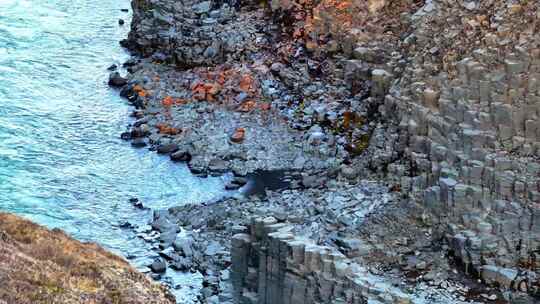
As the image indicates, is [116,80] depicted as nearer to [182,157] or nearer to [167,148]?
[167,148]

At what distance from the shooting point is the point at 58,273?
24406 mm

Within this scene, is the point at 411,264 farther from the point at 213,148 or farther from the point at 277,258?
the point at 213,148

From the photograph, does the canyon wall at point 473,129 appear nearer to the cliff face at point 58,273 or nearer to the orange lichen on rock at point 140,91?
the cliff face at point 58,273

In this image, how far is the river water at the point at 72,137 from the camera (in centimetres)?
3850

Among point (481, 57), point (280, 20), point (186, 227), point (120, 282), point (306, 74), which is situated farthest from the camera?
point (280, 20)

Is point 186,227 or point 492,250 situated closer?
point 492,250

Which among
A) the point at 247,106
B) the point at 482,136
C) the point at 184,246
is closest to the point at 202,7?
the point at 247,106

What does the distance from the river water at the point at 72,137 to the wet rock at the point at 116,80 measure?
0.48m

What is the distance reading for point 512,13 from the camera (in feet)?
117

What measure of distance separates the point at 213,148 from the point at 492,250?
15.3 meters

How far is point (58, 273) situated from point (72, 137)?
2098 centimetres

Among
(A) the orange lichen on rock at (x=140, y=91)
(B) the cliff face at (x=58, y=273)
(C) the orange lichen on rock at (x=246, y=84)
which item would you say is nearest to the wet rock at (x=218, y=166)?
(C) the orange lichen on rock at (x=246, y=84)

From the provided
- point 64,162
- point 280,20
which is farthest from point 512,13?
point 64,162

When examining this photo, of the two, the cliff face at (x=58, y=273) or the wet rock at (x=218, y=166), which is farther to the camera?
the wet rock at (x=218, y=166)
